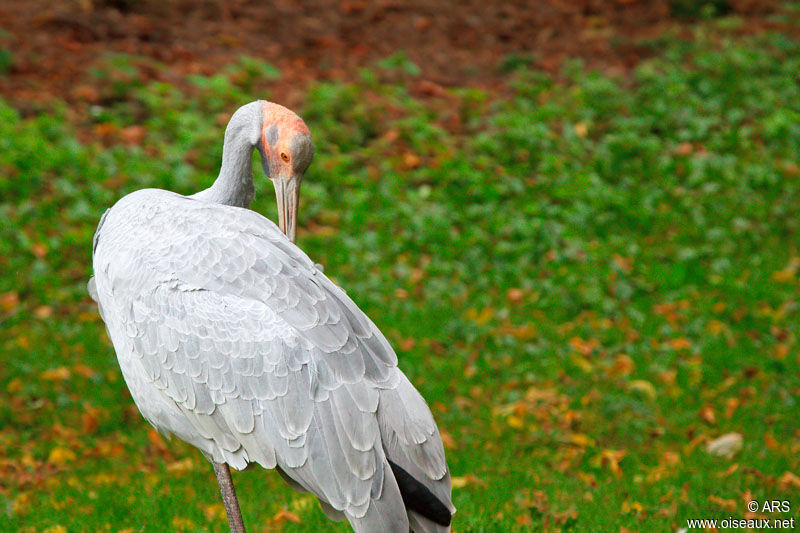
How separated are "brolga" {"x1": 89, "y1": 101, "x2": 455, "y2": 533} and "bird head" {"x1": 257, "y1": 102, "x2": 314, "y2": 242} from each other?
0.93ft

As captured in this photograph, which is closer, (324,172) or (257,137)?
(257,137)

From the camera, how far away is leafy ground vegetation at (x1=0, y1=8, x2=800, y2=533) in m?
5.76

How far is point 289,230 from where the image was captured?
14.8 ft

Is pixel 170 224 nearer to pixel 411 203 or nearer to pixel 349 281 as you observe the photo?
pixel 349 281

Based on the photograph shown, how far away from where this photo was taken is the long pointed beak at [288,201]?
4383mm

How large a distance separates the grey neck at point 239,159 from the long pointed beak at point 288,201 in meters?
0.22

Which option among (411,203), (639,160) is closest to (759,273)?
(639,160)

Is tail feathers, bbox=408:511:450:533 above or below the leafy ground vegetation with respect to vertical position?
above

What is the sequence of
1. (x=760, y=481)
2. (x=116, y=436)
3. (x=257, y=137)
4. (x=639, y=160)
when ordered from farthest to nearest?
(x=639, y=160)
(x=116, y=436)
(x=760, y=481)
(x=257, y=137)

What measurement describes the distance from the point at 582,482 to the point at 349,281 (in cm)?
332

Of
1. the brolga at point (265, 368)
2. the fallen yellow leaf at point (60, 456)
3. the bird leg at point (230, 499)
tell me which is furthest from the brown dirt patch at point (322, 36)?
the bird leg at point (230, 499)

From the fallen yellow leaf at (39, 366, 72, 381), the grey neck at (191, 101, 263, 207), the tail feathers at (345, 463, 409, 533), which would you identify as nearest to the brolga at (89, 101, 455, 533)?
the tail feathers at (345, 463, 409, 533)

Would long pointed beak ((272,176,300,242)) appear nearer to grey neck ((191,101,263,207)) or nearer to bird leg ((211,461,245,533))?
grey neck ((191,101,263,207))

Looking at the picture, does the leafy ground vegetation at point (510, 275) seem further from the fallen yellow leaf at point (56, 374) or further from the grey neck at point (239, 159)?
the grey neck at point (239, 159)
